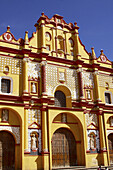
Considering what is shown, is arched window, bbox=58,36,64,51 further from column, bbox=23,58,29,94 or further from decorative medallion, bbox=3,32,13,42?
decorative medallion, bbox=3,32,13,42

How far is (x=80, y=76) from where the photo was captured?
23.0 meters

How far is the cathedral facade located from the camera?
18375 millimetres

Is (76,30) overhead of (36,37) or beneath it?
overhead

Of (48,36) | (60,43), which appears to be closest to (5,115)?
(48,36)

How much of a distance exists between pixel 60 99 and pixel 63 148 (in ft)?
15.1

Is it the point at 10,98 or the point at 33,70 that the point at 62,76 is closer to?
the point at 33,70

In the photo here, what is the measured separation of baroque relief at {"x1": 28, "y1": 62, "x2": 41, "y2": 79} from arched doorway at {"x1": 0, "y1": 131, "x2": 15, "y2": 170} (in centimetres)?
569

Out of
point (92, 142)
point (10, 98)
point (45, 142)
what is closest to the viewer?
point (45, 142)

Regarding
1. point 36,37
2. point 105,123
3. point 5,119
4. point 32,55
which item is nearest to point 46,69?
point 32,55

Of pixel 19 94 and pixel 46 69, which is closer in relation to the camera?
pixel 19 94

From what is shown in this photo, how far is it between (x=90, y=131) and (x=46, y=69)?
24.1ft

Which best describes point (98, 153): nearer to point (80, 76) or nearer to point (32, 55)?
point (80, 76)

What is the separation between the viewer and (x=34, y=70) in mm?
21094

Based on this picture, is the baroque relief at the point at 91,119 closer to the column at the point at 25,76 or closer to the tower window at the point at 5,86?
the column at the point at 25,76
